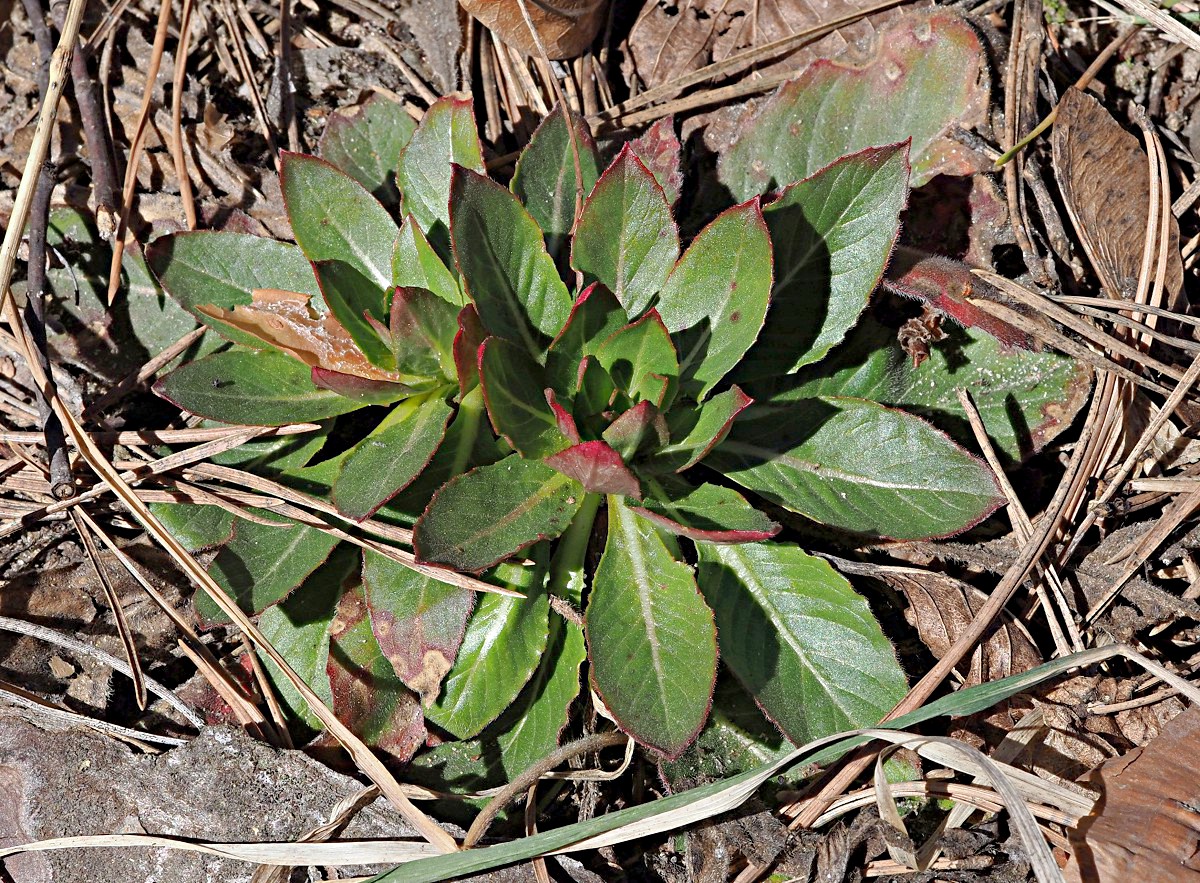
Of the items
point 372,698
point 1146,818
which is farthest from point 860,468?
point 372,698

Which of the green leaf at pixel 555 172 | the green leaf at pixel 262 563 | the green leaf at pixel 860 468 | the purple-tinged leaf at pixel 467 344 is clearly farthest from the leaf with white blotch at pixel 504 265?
the green leaf at pixel 262 563

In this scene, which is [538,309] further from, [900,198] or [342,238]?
[900,198]

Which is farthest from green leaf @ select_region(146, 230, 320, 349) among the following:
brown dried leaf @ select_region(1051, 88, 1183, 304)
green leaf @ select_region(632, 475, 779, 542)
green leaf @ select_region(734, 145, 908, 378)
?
brown dried leaf @ select_region(1051, 88, 1183, 304)

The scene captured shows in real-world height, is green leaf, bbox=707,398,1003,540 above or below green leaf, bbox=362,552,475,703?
above

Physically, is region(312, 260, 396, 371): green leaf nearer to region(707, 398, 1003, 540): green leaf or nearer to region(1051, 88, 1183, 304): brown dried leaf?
region(707, 398, 1003, 540): green leaf

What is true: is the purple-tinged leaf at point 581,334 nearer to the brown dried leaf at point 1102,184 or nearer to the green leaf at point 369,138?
the green leaf at point 369,138
